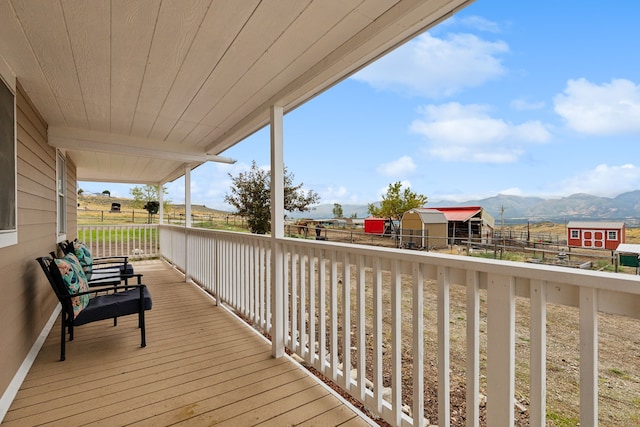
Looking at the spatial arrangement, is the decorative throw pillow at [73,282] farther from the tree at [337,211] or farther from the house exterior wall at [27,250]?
the tree at [337,211]

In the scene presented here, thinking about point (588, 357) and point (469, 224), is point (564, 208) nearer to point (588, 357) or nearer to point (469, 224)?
point (469, 224)

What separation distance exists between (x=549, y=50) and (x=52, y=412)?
3.15 m

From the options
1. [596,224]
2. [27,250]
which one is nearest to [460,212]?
[596,224]

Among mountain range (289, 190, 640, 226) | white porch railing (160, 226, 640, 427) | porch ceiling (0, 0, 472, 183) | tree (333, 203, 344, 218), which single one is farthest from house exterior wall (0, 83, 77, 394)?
mountain range (289, 190, 640, 226)

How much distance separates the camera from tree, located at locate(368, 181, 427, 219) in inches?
57.6

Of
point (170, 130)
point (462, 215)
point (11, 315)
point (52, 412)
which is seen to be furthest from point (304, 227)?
point (170, 130)

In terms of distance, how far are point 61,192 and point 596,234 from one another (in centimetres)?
580

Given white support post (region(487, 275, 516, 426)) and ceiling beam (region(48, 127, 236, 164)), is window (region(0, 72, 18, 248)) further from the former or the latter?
white support post (region(487, 275, 516, 426))

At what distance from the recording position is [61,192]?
175 inches

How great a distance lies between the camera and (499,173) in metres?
1.18

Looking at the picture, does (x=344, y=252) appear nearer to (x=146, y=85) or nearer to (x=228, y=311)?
(x=146, y=85)

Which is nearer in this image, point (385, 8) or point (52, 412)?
point (385, 8)

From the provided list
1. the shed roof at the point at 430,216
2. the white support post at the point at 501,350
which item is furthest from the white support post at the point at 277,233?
the white support post at the point at 501,350

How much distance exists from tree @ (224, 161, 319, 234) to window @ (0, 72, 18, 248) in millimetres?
4050
